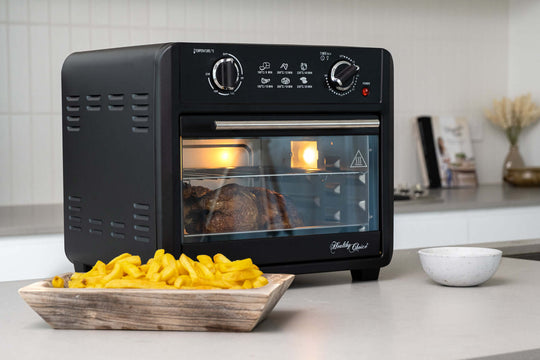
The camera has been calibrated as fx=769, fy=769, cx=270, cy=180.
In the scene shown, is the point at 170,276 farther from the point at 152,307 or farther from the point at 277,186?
the point at 277,186

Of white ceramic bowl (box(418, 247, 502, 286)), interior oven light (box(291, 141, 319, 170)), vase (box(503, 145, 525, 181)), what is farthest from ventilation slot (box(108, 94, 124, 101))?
vase (box(503, 145, 525, 181))

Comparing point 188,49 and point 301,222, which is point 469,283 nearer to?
point 301,222

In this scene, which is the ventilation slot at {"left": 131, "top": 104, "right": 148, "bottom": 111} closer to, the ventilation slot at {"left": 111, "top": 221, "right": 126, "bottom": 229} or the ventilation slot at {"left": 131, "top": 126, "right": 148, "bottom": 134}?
the ventilation slot at {"left": 131, "top": 126, "right": 148, "bottom": 134}

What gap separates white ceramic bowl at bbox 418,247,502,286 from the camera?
1.04 meters

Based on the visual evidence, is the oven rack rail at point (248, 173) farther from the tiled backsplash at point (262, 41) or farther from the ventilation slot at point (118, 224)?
the tiled backsplash at point (262, 41)

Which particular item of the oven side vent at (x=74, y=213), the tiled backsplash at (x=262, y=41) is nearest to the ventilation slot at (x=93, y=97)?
the oven side vent at (x=74, y=213)

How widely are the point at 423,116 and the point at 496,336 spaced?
240 cm

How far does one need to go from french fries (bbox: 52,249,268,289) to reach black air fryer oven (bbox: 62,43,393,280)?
5.3 inches

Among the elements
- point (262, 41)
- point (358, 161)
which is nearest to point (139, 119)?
point (358, 161)

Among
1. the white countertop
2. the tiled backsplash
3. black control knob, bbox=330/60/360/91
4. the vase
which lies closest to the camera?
the white countertop

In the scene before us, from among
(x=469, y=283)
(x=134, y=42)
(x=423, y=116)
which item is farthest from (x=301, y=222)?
(x=423, y=116)

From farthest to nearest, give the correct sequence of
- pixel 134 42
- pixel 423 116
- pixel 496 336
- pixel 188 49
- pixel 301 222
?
pixel 423 116 < pixel 134 42 < pixel 301 222 < pixel 188 49 < pixel 496 336

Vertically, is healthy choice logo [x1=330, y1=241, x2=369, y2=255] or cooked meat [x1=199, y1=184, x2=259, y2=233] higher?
cooked meat [x1=199, y1=184, x2=259, y2=233]

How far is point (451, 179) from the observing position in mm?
3123
